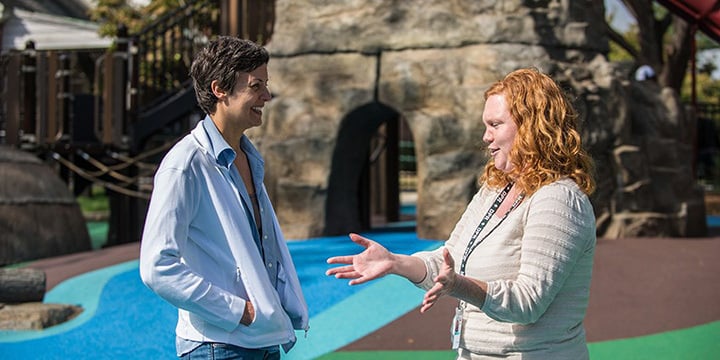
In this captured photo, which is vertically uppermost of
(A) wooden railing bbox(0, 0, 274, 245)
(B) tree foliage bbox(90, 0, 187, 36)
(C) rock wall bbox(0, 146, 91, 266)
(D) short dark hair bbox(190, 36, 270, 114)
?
(B) tree foliage bbox(90, 0, 187, 36)

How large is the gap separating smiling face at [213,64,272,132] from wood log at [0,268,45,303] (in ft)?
17.7

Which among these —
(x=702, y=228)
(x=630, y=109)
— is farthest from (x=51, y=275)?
(x=702, y=228)

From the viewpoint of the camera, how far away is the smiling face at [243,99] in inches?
108

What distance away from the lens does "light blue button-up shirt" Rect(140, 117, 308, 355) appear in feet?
8.16

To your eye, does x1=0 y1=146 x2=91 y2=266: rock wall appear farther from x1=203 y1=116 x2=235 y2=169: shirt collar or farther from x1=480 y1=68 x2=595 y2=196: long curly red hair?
x1=480 y1=68 x2=595 y2=196: long curly red hair

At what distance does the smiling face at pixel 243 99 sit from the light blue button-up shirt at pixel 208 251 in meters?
0.06

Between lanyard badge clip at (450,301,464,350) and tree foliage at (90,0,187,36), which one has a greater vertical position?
tree foliage at (90,0,187,36)

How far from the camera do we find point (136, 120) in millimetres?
12688

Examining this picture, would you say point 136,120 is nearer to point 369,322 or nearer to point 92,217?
point 369,322

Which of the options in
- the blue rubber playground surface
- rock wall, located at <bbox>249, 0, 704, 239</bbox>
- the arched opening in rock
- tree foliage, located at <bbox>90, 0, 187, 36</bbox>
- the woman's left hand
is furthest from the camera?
tree foliage, located at <bbox>90, 0, 187, 36</bbox>

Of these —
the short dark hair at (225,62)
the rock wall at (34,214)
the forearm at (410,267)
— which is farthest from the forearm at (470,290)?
the rock wall at (34,214)

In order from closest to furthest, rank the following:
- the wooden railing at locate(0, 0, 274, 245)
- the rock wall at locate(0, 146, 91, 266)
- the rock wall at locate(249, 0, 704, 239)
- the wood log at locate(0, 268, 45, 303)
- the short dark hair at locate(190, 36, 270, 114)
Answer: the short dark hair at locate(190, 36, 270, 114) → the wood log at locate(0, 268, 45, 303) → the rock wall at locate(249, 0, 704, 239) → the rock wall at locate(0, 146, 91, 266) → the wooden railing at locate(0, 0, 274, 245)

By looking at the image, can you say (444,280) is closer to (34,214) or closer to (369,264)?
(369,264)

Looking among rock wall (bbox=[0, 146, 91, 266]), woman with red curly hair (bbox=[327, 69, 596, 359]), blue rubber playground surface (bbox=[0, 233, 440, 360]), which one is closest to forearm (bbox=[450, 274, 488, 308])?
woman with red curly hair (bbox=[327, 69, 596, 359])
